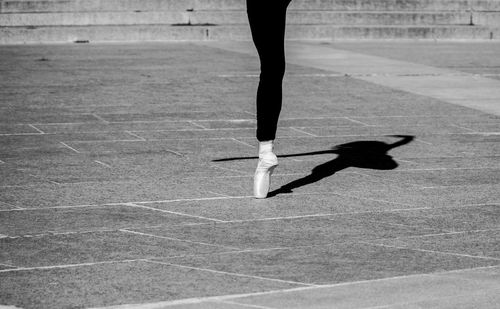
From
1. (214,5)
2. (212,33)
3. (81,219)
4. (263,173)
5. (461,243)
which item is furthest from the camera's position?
(214,5)

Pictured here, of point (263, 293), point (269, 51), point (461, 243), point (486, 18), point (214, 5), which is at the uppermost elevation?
point (269, 51)

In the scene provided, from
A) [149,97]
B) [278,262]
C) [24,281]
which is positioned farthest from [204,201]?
[149,97]

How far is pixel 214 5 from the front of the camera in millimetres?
18094

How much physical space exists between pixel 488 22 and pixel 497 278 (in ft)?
53.1

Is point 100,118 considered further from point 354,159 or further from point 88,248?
point 88,248

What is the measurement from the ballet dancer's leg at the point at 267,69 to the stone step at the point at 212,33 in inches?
398

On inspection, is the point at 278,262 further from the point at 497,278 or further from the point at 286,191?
the point at 286,191

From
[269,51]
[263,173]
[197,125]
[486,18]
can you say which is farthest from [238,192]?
[486,18]

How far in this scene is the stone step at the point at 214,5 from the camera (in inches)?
654

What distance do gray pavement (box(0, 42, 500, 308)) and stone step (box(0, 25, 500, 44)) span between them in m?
3.48

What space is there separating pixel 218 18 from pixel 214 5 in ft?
1.62

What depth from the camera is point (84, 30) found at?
1619cm

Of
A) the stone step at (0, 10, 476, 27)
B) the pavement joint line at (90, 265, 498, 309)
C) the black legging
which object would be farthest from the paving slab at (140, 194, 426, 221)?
the stone step at (0, 10, 476, 27)

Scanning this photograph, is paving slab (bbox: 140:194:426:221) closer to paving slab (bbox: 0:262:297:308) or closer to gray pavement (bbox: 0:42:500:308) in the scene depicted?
gray pavement (bbox: 0:42:500:308)
